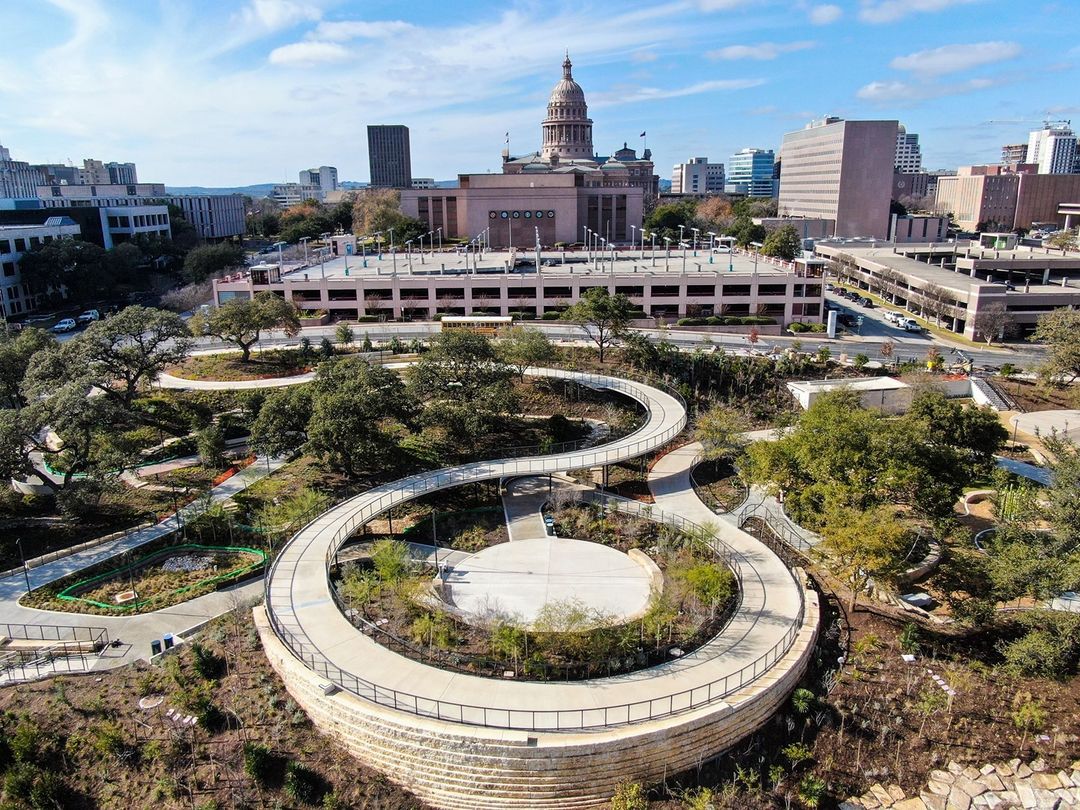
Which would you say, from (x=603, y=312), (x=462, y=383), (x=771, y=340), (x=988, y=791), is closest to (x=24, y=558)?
(x=462, y=383)

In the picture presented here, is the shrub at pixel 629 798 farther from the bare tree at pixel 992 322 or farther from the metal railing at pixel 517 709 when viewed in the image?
the bare tree at pixel 992 322

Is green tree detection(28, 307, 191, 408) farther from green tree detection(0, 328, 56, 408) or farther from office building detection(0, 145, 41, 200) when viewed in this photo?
office building detection(0, 145, 41, 200)

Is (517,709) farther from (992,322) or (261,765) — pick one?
(992,322)

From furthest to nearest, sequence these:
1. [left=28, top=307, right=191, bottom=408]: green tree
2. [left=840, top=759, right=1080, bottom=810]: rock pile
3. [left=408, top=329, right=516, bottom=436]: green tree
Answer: [left=28, top=307, right=191, bottom=408]: green tree
[left=408, top=329, right=516, bottom=436]: green tree
[left=840, top=759, right=1080, bottom=810]: rock pile

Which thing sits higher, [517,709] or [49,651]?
[517,709]

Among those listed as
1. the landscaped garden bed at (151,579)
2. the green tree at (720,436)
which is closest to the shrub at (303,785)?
the landscaped garden bed at (151,579)

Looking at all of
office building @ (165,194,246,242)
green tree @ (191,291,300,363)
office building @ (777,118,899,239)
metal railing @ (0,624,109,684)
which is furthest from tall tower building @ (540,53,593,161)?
metal railing @ (0,624,109,684)

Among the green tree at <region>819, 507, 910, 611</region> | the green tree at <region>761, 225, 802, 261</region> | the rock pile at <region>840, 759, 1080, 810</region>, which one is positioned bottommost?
the rock pile at <region>840, 759, 1080, 810</region>
